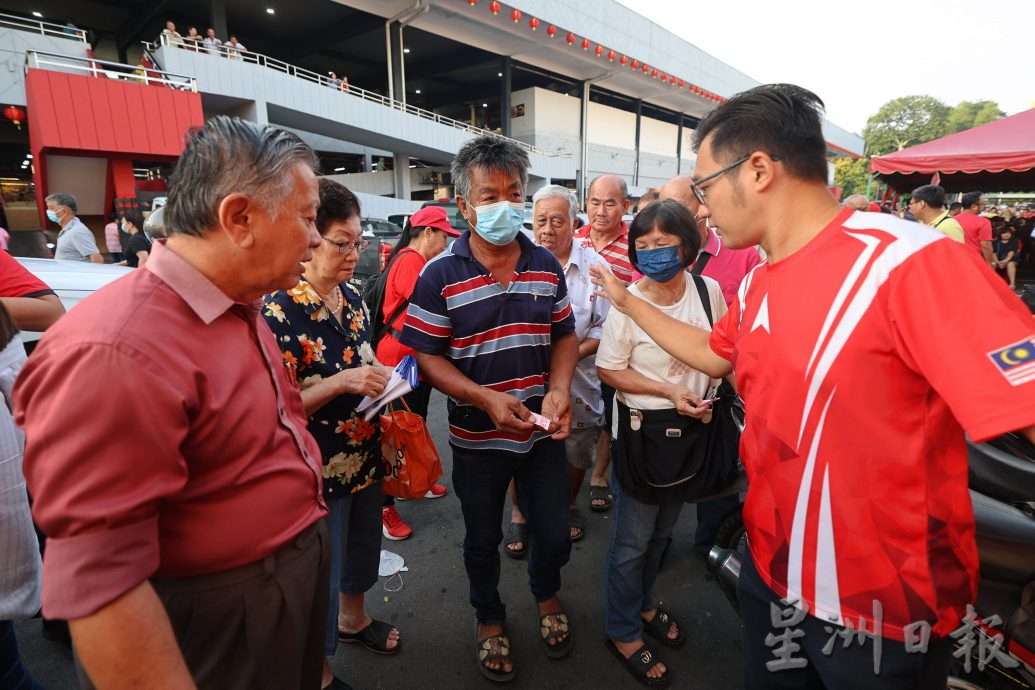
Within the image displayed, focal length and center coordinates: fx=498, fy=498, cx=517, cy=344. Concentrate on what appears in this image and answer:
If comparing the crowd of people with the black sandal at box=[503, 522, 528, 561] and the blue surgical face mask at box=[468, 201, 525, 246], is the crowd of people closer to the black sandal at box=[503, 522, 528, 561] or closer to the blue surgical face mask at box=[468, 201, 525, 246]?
the blue surgical face mask at box=[468, 201, 525, 246]

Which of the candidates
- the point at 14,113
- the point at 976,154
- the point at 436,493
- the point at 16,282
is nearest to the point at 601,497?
the point at 436,493

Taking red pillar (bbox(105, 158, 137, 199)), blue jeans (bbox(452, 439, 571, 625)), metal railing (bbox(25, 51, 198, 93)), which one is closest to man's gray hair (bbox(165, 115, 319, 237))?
blue jeans (bbox(452, 439, 571, 625))

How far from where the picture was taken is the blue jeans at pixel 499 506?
2193mm

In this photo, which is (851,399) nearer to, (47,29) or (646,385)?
(646,385)

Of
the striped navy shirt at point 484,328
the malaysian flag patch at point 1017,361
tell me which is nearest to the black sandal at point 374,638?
the striped navy shirt at point 484,328

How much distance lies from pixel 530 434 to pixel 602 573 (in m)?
1.28

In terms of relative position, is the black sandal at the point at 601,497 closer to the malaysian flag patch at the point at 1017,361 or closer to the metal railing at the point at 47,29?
the malaysian flag patch at the point at 1017,361

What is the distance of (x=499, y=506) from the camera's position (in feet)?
7.38

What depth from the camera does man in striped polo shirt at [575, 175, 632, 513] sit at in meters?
3.58

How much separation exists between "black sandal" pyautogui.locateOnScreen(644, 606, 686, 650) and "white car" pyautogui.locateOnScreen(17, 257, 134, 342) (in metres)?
3.94

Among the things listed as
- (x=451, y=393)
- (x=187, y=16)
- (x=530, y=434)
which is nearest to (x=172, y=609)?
(x=451, y=393)

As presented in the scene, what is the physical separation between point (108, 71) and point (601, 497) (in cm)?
1434

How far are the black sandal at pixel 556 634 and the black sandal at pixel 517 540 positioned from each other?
1.98 feet

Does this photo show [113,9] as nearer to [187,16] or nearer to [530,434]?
[187,16]
